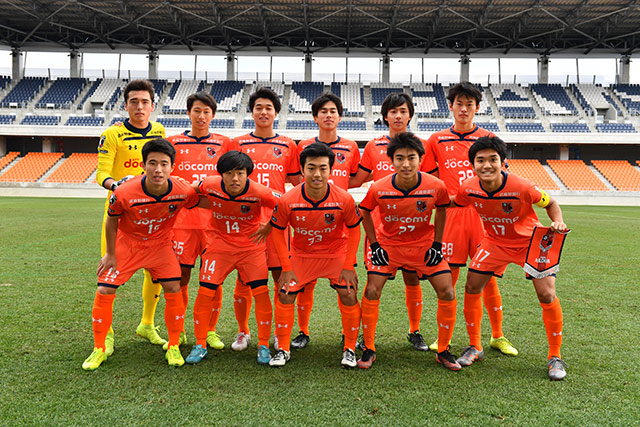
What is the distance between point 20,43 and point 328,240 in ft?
122

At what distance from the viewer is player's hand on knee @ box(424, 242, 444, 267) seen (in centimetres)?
340

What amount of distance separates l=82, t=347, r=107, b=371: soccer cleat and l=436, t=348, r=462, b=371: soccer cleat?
8.70ft

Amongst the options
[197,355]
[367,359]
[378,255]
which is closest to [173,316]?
[197,355]

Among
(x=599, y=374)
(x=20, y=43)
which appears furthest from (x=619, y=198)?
(x=20, y=43)

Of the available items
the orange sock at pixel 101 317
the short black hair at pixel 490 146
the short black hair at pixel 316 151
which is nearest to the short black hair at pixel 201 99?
the short black hair at pixel 316 151

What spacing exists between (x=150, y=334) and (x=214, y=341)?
2.03 ft

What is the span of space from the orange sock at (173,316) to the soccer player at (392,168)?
163 centimetres

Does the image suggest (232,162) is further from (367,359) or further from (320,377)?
(367,359)

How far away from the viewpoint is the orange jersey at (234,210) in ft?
11.5

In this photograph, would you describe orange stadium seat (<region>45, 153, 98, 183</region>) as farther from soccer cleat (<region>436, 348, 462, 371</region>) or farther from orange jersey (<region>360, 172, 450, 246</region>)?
soccer cleat (<region>436, 348, 462, 371</region>)

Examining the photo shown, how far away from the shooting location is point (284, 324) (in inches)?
135

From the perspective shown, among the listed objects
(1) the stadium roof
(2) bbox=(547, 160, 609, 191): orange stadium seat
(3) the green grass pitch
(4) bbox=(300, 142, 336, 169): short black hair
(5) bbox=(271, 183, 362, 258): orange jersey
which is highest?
(1) the stadium roof

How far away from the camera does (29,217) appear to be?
13312mm

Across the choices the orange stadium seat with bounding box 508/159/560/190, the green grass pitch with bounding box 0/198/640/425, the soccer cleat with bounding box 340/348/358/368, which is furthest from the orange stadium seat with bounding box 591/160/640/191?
the soccer cleat with bounding box 340/348/358/368
